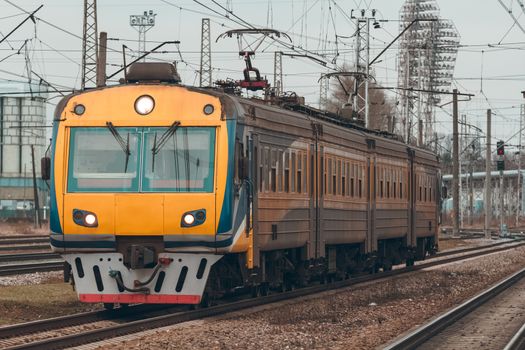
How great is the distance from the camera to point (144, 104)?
16.3m

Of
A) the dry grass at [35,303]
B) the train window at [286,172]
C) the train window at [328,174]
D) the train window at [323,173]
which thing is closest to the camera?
the dry grass at [35,303]

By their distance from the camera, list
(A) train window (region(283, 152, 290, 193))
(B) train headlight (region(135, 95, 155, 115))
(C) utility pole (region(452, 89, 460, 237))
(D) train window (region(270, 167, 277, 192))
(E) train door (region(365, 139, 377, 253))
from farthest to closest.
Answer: (C) utility pole (region(452, 89, 460, 237)) < (E) train door (region(365, 139, 377, 253)) < (A) train window (region(283, 152, 290, 193)) < (D) train window (region(270, 167, 277, 192)) < (B) train headlight (region(135, 95, 155, 115))

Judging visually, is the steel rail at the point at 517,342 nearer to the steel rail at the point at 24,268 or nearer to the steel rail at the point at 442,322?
the steel rail at the point at 442,322

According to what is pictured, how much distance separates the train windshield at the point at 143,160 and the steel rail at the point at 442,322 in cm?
353

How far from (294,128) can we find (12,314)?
578cm

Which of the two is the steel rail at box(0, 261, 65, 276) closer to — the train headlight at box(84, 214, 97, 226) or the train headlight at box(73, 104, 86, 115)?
the train headlight at box(73, 104, 86, 115)

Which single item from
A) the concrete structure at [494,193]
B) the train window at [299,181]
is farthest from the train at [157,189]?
the concrete structure at [494,193]

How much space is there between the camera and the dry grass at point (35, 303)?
1677cm

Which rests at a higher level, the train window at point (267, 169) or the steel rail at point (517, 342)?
the train window at point (267, 169)

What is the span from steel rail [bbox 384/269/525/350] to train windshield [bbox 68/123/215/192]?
3.53 meters

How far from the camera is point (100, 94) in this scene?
16.5 m

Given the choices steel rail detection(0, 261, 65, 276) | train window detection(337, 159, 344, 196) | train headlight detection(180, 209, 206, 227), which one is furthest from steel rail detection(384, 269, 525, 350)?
steel rail detection(0, 261, 65, 276)

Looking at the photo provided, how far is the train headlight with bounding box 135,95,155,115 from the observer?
53.4ft

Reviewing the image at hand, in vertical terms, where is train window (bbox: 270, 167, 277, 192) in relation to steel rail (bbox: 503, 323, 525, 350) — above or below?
above
